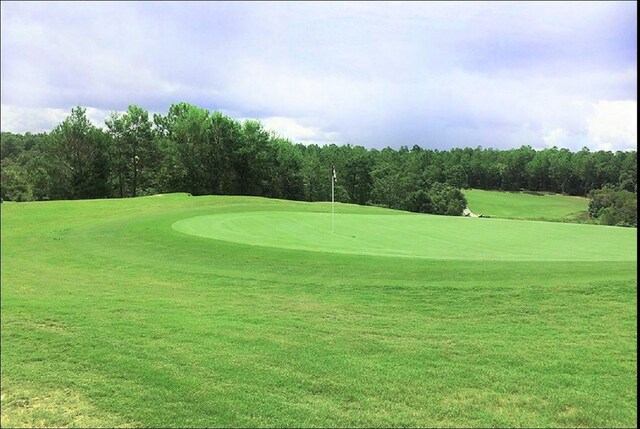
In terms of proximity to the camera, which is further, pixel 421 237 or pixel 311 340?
pixel 421 237

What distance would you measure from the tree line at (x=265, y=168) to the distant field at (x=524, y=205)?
2815 millimetres

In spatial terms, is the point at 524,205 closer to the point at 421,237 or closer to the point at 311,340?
the point at 421,237

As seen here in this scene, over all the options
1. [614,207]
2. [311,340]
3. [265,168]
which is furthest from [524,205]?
[311,340]

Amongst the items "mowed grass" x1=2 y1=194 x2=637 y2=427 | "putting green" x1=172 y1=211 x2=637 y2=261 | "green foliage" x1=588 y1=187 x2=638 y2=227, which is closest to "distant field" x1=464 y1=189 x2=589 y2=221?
"green foliage" x1=588 y1=187 x2=638 y2=227

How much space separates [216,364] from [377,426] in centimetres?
207

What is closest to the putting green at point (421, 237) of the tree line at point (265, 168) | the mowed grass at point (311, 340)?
the mowed grass at point (311, 340)

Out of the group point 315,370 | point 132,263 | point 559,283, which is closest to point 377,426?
point 315,370

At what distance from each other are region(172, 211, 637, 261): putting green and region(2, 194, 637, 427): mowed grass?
4.92ft

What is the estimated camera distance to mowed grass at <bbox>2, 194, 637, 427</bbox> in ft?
14.7

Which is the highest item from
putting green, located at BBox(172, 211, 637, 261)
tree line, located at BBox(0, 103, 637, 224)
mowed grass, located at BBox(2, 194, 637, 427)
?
tree line, located at BBox(0, 103, 637, 224)

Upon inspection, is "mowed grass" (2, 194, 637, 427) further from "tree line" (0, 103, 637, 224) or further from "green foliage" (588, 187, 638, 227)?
"green foliage" (588, 187, 638, 227)

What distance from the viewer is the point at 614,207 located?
4662 centimetres

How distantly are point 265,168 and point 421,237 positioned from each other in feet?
155

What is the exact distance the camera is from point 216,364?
543 cm
